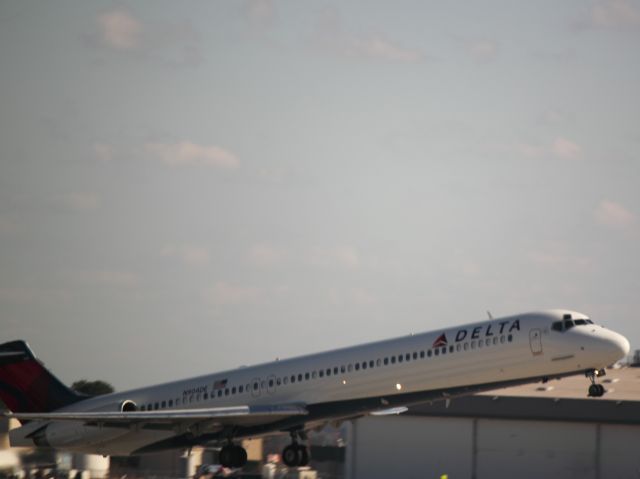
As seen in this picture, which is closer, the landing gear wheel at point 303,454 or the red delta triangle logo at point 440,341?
the red delta triangle logo at point 440,341

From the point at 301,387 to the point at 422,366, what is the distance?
20.5 feet

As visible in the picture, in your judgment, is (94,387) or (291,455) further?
(94,387)

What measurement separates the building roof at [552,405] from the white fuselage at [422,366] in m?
16.0

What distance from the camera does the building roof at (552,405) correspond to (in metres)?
66.9

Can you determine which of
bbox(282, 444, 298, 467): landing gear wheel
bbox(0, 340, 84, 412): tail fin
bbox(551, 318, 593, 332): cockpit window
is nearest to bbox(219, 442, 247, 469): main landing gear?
bbox(282, 444, 298, 467): landing gear wheel

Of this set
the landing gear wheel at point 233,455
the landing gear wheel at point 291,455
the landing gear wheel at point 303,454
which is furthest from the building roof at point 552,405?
the landing gear wheel at point 233,455

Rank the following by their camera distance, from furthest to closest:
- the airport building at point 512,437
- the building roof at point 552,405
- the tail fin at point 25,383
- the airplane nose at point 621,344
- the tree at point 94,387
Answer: the tree at point 94,387
the building roof at point 552,405
the airport building at point 512,437
the tail fin at point 25,383
the airplane nose at point 621,344

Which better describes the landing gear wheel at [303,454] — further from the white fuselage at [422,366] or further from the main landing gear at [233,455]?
the white fuselage at [422,366]

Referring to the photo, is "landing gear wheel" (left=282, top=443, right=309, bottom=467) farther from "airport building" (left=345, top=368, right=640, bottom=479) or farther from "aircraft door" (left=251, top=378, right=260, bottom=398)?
"airport building" (left=345, top=368, right=640, bottom=479)

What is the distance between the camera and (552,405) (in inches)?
2689

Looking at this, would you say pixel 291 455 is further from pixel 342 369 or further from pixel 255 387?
pixel 342 369

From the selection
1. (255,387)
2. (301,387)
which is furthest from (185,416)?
(301,387)

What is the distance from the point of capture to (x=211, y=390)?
5728cm

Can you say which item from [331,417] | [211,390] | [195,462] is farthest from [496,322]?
[195,462]
